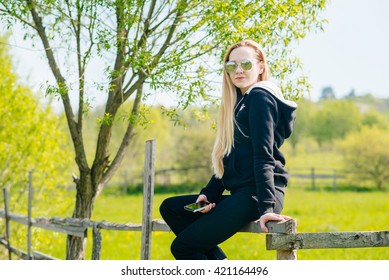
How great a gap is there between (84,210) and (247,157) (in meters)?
4.53

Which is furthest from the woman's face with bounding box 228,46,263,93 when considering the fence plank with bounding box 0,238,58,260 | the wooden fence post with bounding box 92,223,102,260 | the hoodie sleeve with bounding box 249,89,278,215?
the fence plank with bounding box 0,238,58,260

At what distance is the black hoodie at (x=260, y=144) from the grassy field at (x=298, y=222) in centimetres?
800

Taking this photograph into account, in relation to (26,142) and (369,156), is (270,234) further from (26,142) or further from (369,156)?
(369,156)

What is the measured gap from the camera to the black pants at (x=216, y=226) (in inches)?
160

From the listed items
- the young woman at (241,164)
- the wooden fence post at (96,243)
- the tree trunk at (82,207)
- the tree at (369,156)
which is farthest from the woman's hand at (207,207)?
the tree at (369,156)

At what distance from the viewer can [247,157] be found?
4.14m

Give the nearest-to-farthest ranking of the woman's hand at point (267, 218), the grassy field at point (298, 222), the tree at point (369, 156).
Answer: the woman's hand at point (267, 218), the grassy field at point (298, 222), the tree at point (369, 156)

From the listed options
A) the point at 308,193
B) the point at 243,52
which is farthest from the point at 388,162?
the point at 243,52

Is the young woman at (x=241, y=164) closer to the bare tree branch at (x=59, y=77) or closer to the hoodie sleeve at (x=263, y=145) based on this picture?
the hoodie sleeve at (x=263, y=145)

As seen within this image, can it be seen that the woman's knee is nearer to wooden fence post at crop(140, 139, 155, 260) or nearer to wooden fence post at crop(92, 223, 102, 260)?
wooden fence post at crop(140, 139, 155, 260)

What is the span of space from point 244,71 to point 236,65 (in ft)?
0.21

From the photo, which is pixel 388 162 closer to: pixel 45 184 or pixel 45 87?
pixel 45 184

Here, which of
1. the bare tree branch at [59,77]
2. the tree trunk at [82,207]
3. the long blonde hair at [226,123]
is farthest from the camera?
the tree trunk at [82,207]

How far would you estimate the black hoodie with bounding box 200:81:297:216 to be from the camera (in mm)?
3947
